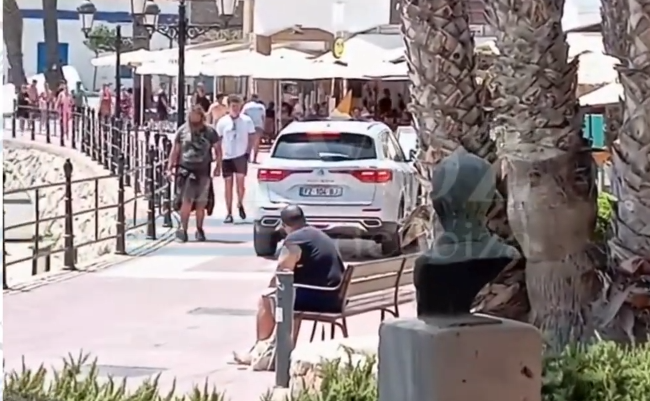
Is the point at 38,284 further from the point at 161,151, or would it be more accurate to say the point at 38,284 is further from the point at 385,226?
the point at 161,151

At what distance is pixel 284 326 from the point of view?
289 inches

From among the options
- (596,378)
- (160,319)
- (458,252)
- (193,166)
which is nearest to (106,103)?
(193,166)

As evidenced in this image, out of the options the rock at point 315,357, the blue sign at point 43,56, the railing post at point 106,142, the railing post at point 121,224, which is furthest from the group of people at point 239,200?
the blue sign at point 43,56

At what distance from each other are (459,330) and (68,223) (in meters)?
9.21

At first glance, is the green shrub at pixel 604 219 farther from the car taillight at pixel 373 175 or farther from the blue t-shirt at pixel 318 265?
the car taillight at pixel 373 175

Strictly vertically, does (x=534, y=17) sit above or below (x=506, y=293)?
above

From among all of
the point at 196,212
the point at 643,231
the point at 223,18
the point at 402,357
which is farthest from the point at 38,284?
the point at 402,357

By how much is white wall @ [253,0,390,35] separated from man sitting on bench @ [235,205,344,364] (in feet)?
37.1

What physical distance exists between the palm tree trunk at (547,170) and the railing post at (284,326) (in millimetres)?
1512

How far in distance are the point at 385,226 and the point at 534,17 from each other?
772 cm

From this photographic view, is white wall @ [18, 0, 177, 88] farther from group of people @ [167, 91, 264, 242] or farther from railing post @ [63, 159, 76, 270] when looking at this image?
railing post @ [63, 159, 76, 270]

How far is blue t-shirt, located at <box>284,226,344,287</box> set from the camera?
827cm

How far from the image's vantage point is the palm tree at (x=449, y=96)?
21.7 ft

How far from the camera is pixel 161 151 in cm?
1797
